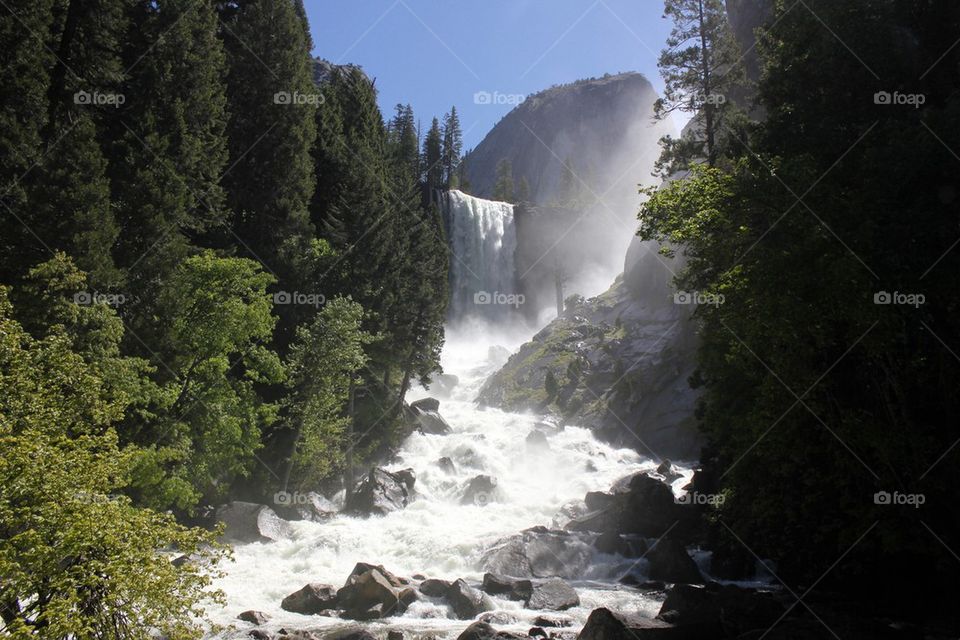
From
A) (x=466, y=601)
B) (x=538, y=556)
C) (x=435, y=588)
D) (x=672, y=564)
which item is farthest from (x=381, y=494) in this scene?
(x=672, y=564)

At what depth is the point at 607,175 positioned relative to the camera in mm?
137625

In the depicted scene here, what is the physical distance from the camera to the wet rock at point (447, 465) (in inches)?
1507

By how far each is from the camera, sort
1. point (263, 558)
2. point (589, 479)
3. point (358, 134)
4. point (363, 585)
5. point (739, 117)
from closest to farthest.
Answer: point (363, 585), point (263, 558), point (739, 117), point (589, 479), point (358, 134)

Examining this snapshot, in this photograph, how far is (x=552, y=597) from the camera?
64.8ft

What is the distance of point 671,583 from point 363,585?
10.5 meters

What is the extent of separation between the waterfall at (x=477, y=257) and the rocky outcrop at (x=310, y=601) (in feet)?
176

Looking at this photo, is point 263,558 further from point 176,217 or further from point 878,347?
point 878,347

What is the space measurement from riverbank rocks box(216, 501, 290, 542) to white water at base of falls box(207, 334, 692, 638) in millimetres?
530

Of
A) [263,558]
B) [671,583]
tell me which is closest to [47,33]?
[263,558]

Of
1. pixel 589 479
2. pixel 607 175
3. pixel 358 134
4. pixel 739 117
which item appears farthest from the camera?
pixel 607 175

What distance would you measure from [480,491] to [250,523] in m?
12.8

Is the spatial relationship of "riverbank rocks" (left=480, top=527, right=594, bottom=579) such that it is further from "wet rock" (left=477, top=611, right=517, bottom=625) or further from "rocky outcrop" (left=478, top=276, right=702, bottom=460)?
"rocky outcrop" (left=478, top=276, right=702, bottom=460)

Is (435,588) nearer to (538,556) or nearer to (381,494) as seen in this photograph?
(538,556)

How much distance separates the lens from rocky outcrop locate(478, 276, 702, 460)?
4553 cm
